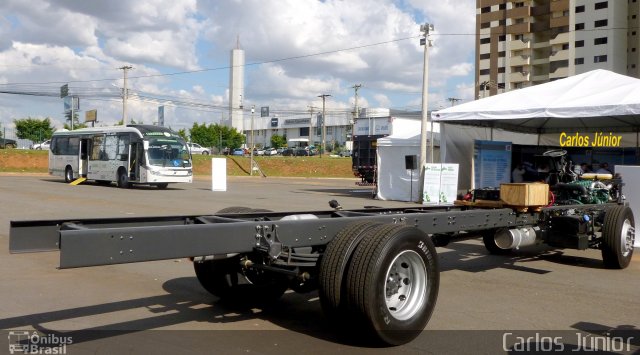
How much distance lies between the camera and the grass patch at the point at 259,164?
164 feet

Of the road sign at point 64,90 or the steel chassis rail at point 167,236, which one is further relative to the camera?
the road sign at point 64,90

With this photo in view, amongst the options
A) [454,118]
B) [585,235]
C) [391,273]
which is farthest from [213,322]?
[454,118]

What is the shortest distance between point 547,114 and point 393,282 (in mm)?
12368

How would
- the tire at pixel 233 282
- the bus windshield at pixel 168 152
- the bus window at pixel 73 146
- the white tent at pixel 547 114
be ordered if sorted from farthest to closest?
the bus window at pixel 73 146 → the bus windshield at pixel 168 152 → the white tent at pixel 547 114 → the tire at pixel 233 282

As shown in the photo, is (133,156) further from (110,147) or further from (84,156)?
(84,156)

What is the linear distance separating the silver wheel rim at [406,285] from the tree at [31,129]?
7644 centimetres

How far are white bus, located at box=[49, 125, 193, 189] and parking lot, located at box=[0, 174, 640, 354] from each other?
19581 mm

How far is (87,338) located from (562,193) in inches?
312

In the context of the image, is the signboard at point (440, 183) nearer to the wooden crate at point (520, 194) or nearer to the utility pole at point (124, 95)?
the wooden crate at point (520, 194)

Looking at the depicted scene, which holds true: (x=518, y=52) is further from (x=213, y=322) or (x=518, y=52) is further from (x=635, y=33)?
(x=213, y=322)

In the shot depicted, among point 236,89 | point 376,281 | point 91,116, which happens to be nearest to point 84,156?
point 376,281

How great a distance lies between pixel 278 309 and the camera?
6.41 meters

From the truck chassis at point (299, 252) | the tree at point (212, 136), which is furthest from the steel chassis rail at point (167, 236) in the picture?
the tree at point (212, 136)

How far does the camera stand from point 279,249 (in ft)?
16.1
